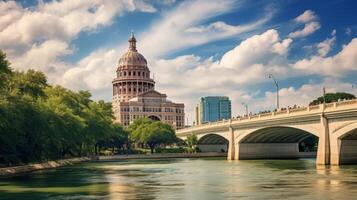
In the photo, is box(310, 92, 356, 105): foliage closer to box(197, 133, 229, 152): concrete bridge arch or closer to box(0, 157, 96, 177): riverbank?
box(197, 133, 229, 152): concrete bridge arch

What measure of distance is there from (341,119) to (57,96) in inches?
2272

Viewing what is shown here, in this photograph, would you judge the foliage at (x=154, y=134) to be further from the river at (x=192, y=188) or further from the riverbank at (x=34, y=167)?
the river at (x=192, y=188)

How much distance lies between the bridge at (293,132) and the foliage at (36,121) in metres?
28.5

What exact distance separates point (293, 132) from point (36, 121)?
147 feet

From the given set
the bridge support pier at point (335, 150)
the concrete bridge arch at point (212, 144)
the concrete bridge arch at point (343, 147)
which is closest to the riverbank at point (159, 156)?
the concrete bridge arch at point (212, 144)

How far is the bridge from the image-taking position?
70125mm

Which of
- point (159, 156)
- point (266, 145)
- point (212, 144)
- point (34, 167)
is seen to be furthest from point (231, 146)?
point (212, 144)

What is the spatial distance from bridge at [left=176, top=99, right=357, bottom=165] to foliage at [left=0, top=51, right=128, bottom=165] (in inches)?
1122

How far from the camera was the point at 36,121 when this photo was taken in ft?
241

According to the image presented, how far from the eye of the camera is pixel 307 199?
3803cm

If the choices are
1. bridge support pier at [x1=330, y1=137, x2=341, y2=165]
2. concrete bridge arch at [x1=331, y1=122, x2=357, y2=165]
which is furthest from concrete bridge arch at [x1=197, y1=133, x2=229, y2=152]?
concrete bridge arch at [x1=331, y1=122, x2=357, y2=165]

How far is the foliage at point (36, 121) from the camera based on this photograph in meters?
65.2

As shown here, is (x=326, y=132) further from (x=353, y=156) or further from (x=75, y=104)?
(x=75, y=104)

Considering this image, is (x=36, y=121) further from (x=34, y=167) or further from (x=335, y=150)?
(x=335, y=150)
